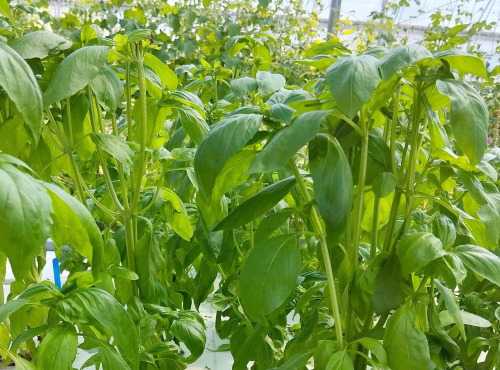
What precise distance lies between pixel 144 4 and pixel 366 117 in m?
2.27

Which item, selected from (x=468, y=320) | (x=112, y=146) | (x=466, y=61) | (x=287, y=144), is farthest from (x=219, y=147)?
(x=468, y=320)

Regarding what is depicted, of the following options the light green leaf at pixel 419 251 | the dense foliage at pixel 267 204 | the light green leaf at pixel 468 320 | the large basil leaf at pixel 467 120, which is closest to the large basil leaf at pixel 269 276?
the dense foliage at pixel 267 204

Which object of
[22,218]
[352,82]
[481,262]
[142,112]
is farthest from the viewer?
[142,112]

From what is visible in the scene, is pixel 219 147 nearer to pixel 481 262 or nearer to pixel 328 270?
pixel 328 270

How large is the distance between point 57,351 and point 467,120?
1.63 feet

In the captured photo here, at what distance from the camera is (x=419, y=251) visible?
0.66 m

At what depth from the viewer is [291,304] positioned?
1006mm

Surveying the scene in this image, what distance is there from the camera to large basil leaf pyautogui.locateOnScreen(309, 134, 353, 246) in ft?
2.00

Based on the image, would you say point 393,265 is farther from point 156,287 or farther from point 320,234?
point 156,287

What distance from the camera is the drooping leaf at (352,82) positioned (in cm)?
57

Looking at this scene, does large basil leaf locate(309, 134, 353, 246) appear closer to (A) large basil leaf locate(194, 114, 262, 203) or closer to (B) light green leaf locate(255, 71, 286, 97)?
(A) large basil leaf locate(194, 114, 262, 203)

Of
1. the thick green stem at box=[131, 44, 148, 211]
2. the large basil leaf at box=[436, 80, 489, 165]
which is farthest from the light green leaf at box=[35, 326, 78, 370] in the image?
the large basil leaf at box=[436, 80, 489, 165]

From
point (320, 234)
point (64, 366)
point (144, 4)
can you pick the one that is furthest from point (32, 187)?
point (144, 4)

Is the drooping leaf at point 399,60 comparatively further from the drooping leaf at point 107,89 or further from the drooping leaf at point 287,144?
the drooping leaf at point 107,89
